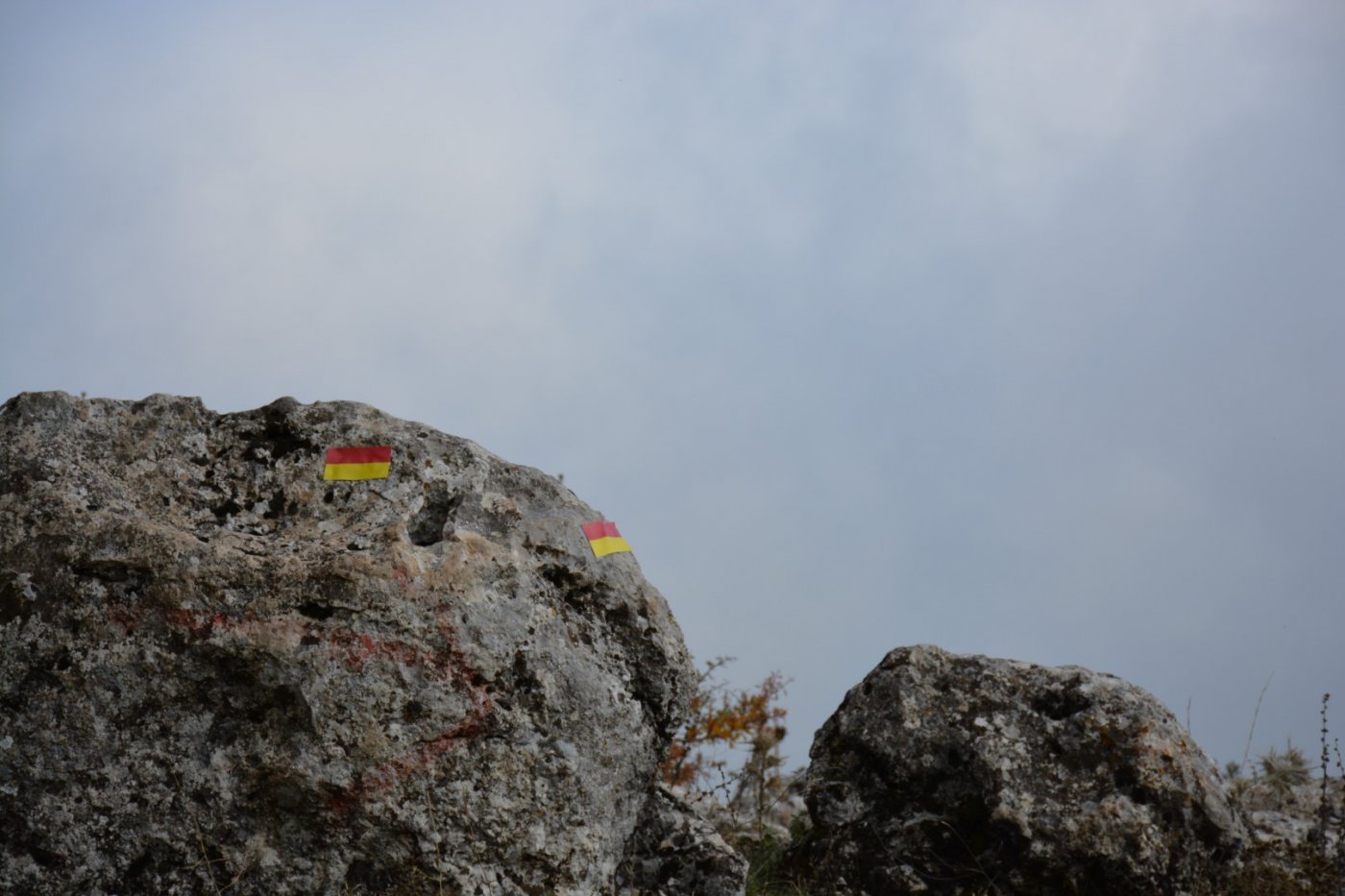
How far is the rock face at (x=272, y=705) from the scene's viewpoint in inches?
207

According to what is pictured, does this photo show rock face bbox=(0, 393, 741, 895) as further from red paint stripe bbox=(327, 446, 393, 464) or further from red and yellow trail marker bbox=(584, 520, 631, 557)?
red and yellow trail marker bbox=(584, 520, 631, 557)

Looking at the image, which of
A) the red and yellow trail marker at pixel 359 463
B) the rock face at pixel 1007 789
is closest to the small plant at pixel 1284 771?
the rock face at pixel 1007 789

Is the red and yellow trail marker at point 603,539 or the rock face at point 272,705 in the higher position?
the red and yellow trail marker at point 603,539

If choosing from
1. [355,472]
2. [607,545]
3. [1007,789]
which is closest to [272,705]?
[355,472]

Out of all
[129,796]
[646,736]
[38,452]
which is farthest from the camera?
[646,736]

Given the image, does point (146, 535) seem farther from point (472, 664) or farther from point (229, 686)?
point (472, 664)

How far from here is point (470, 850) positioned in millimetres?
5406

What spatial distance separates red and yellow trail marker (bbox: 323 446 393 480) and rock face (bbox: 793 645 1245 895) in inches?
128

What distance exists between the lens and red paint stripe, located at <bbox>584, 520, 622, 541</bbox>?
6297mm

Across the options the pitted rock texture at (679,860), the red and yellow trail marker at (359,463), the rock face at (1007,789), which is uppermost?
the red and yellow trail marker at (359,463)

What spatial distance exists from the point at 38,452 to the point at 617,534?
294 centimetres

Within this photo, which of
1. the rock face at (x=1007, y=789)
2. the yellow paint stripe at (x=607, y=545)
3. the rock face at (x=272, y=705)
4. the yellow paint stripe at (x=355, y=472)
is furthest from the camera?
the rock face at (x=1007, y=789)

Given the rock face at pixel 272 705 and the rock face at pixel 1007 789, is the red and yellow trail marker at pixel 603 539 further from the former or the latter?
the rock face at pixel 1007 789

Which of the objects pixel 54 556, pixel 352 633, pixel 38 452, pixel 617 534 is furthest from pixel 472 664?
pixel 38 452
